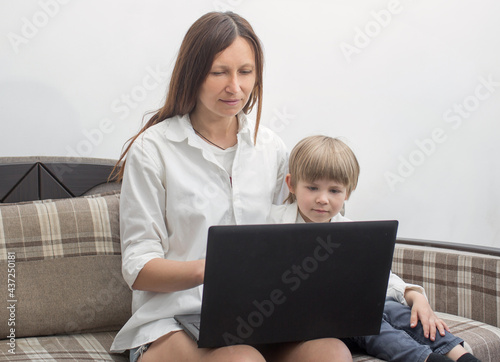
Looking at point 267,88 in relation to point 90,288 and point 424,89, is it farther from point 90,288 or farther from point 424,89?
point 90,288

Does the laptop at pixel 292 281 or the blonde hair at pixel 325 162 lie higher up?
the blonde hair at pixel 325 162

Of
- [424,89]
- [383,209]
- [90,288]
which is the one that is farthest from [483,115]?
[90,288]

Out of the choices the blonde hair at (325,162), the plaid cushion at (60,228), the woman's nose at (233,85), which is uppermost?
the woman's nose at (233,85)

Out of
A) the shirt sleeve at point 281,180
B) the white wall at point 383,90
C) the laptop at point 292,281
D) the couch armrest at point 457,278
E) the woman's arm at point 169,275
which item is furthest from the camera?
the white wall at point 383,90

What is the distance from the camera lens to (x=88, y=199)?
1.73 meters

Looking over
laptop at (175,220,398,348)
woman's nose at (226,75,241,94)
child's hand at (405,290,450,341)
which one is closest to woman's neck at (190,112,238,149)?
woman's nose at (226,75,241,94)

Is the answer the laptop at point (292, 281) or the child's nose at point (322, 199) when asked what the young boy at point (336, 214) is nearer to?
the child's nose at point (322, 199)

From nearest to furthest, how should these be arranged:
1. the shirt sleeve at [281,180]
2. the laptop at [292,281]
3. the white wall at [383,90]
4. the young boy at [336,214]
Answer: the laptop at [292,281]
the young boy at [336,214]
the shirt sleeve at [281,180]
the white wall at [383,90]

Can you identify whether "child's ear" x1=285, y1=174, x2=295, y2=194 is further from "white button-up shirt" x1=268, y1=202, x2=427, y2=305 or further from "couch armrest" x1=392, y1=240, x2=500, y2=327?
"couch armrest" x1=392, y1=240, x2=500, y2=327

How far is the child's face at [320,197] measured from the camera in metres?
1.52

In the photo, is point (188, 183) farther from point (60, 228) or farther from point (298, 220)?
point (60, 228)

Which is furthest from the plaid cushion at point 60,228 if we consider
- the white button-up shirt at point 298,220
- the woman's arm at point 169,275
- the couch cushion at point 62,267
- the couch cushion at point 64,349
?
the white button-up shirt at point 298,220

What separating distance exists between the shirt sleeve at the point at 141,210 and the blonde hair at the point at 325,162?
366 millimetres

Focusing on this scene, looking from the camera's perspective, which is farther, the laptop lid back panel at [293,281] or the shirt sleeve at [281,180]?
the shirt sleeve at [281,180]
